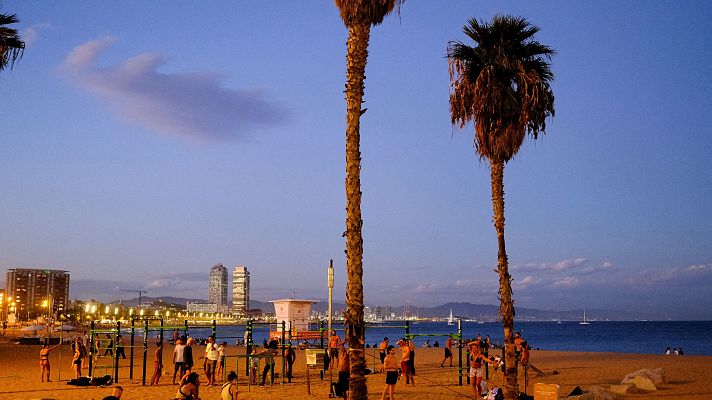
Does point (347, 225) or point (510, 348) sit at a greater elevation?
point (347, 225)

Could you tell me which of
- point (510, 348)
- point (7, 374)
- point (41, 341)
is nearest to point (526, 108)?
point (510, 348)

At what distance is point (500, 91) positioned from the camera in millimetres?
19750

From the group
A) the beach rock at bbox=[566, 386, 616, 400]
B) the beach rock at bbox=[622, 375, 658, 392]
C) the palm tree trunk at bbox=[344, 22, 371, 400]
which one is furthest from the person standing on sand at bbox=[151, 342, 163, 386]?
the beach rock at bbox=[622, 375, 658, 392]

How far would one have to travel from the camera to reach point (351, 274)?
43.0 feet

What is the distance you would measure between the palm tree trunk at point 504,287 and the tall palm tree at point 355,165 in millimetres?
6594

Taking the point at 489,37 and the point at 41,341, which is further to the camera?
the point at 41,341

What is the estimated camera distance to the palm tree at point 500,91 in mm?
19781

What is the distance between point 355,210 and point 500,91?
828cm

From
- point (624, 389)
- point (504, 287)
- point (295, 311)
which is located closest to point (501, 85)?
point (504, 287)

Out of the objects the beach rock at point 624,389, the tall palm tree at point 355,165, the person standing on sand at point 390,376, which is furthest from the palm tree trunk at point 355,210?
the beach rock at point 624,389

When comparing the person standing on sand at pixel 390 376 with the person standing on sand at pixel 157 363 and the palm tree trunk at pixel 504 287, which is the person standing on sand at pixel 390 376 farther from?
the person standing on sand at pixel 157 363

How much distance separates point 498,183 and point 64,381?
18.6 m

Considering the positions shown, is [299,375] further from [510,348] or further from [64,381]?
[510,348]

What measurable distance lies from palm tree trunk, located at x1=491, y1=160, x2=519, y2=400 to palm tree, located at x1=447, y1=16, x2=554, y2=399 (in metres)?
0.03
